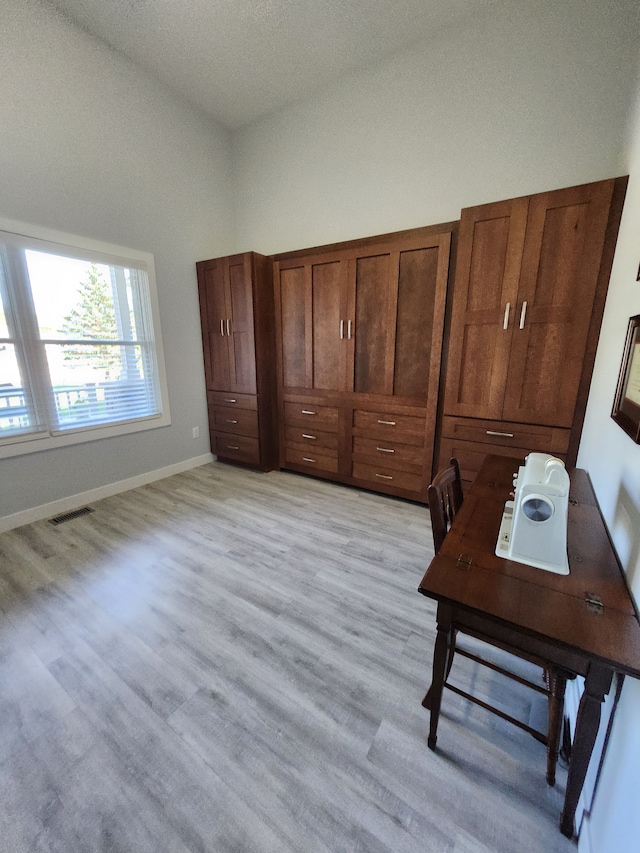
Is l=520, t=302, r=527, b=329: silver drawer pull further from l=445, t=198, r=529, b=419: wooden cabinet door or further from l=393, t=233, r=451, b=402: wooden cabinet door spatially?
l=393, t=233, r=451, b=402: wooden cabinet door

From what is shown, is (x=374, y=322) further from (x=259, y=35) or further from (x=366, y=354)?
(x=259, y=35)

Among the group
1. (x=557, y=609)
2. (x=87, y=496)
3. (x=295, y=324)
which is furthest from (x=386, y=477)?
(x=87, y=496)

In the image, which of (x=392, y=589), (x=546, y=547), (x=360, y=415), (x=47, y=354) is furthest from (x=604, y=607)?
(x=47, y=354)

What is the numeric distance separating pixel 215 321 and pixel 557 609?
11.5 ft

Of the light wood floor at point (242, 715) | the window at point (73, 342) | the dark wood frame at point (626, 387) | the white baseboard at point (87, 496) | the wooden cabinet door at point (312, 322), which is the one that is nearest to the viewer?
the light wood floor at point (242, 715)

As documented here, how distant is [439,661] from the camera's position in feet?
3.30

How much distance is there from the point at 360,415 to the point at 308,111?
2909 mm

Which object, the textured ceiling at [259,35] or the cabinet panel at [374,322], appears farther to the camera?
the cabinet panel at [374,322]

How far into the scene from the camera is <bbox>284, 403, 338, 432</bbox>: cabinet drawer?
3064 mm

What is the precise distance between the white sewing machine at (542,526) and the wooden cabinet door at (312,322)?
2.07 meters

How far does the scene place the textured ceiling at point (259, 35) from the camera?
2233mm

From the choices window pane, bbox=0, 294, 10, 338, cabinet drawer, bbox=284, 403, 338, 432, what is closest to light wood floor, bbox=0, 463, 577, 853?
cabinet drawer, bbox=284, 403, 338, 432

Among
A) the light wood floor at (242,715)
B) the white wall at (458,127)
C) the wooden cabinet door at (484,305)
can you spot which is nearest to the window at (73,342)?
the light wood floor at (242,715)

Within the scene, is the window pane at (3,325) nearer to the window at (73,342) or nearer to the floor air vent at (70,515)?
the window at (73,342)
